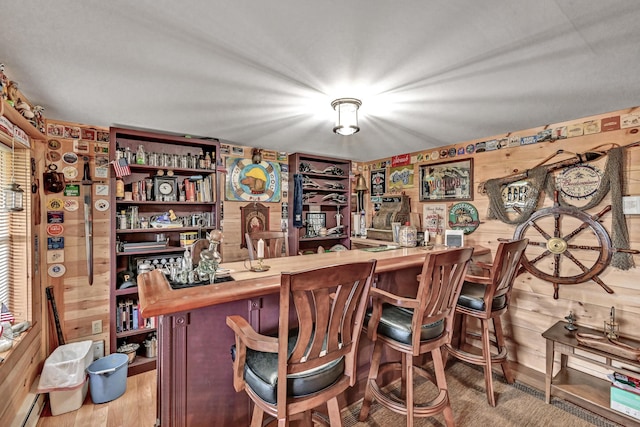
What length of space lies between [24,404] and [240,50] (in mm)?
2918

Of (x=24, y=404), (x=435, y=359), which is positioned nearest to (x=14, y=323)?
(x=24, y=404)

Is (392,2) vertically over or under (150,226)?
over

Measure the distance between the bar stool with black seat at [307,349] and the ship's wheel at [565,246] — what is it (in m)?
2.38

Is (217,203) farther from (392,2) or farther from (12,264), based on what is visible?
(392,2)

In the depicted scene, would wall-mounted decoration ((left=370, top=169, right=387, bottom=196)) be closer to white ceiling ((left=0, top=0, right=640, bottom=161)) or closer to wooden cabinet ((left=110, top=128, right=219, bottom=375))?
white ceiling ((left=0, top=0, right=640, bottom=161))

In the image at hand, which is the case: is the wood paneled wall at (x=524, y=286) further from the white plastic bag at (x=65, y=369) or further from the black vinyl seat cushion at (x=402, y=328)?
Result: the black vinyl seat cushion at (x=402, y=328)

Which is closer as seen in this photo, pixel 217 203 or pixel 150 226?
pixel 150 226

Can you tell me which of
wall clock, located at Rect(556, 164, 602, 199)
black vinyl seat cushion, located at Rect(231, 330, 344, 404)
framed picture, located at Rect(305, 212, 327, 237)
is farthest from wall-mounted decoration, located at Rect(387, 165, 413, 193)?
black vinyl seat cushion, located at Rect(231, 330, 344, 404)

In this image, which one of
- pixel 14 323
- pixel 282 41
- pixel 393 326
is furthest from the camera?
pixel 14 323

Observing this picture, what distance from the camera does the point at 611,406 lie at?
2.05 meters

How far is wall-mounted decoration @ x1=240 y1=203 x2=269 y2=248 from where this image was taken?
3.71 m

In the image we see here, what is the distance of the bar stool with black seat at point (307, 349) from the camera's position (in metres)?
1.08

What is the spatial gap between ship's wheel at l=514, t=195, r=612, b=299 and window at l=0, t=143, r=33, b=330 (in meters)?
4.42

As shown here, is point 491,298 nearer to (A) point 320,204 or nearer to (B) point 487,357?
(B) point 487,357
